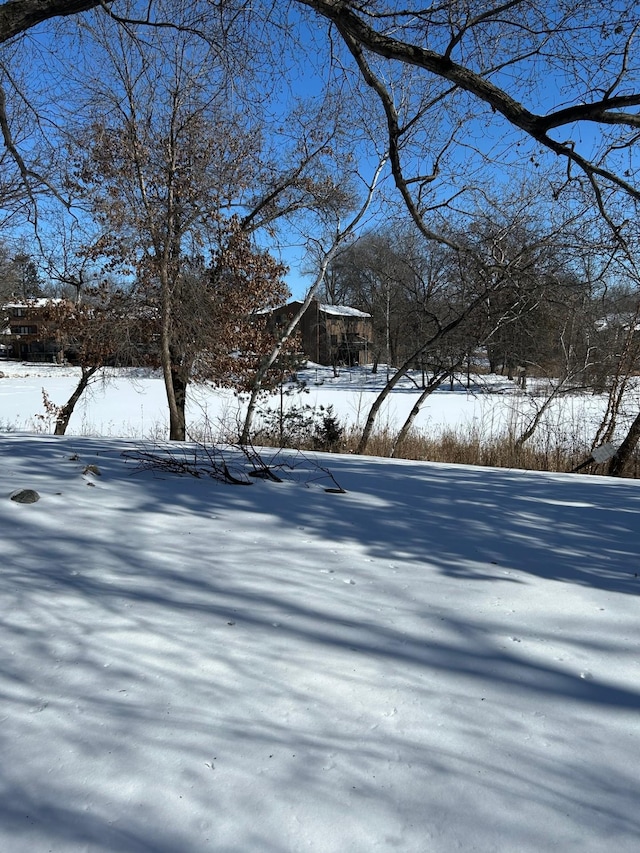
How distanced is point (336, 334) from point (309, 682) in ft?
133

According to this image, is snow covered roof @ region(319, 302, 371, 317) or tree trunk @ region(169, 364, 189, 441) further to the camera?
snow covered roof @ region(319, 302, 371, 317)

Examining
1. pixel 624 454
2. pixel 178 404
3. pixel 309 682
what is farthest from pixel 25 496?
pixel 178 404

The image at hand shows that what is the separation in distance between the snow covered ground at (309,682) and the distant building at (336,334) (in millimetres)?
35116

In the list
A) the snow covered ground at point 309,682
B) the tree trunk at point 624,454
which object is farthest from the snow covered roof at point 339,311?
the snow covered ground at point 309,682

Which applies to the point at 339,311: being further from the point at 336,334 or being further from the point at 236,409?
the point at 236,409

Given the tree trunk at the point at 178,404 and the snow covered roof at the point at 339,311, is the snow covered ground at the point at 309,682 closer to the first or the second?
the tree trunk at the point at 178,404

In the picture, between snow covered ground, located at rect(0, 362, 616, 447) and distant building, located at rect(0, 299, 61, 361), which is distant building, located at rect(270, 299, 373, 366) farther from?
distant building, located at rect(0, 299, 61, 361)

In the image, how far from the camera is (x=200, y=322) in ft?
33.1

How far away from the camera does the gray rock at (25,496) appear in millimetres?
3039

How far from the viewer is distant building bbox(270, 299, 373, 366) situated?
38.8 meters

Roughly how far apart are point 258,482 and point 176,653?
85.9 inches

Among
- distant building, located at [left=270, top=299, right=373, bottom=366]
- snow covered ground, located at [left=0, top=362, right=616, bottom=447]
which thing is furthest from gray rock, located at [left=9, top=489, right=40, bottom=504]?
distant building, located at [left=270, top=299, right=373, bottom=366]

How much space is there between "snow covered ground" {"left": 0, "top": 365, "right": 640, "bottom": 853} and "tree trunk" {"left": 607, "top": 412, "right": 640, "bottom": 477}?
16.4 feet

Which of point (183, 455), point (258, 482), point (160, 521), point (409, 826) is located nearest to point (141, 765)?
point (409, 826)
